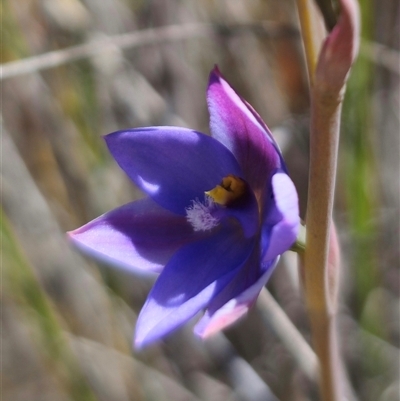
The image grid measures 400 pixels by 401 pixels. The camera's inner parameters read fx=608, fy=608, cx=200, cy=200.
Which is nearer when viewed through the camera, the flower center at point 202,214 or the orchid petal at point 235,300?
the orchid petal at point 235,300

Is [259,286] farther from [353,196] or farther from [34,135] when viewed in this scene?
[34,135]

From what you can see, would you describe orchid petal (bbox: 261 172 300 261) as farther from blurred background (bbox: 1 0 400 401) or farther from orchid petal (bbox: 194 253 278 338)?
blurred background (bbox: 1 0 400 401)

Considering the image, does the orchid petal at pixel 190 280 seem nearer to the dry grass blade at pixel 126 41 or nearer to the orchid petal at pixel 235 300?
the orchid petal at pixel 235 300

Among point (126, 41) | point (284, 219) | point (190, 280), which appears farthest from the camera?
point (126, 41)

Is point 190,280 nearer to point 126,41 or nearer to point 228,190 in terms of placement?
point 228,190

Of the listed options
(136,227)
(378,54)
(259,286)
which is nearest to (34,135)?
(378,54)

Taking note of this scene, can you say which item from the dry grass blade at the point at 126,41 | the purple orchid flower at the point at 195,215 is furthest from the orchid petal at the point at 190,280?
the dry grass blade at the point at 126,41

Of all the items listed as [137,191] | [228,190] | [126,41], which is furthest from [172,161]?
[137,191]

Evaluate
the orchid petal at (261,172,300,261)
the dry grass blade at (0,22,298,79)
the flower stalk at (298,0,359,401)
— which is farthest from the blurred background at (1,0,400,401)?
the orchid petal at (261,172,300,261)
